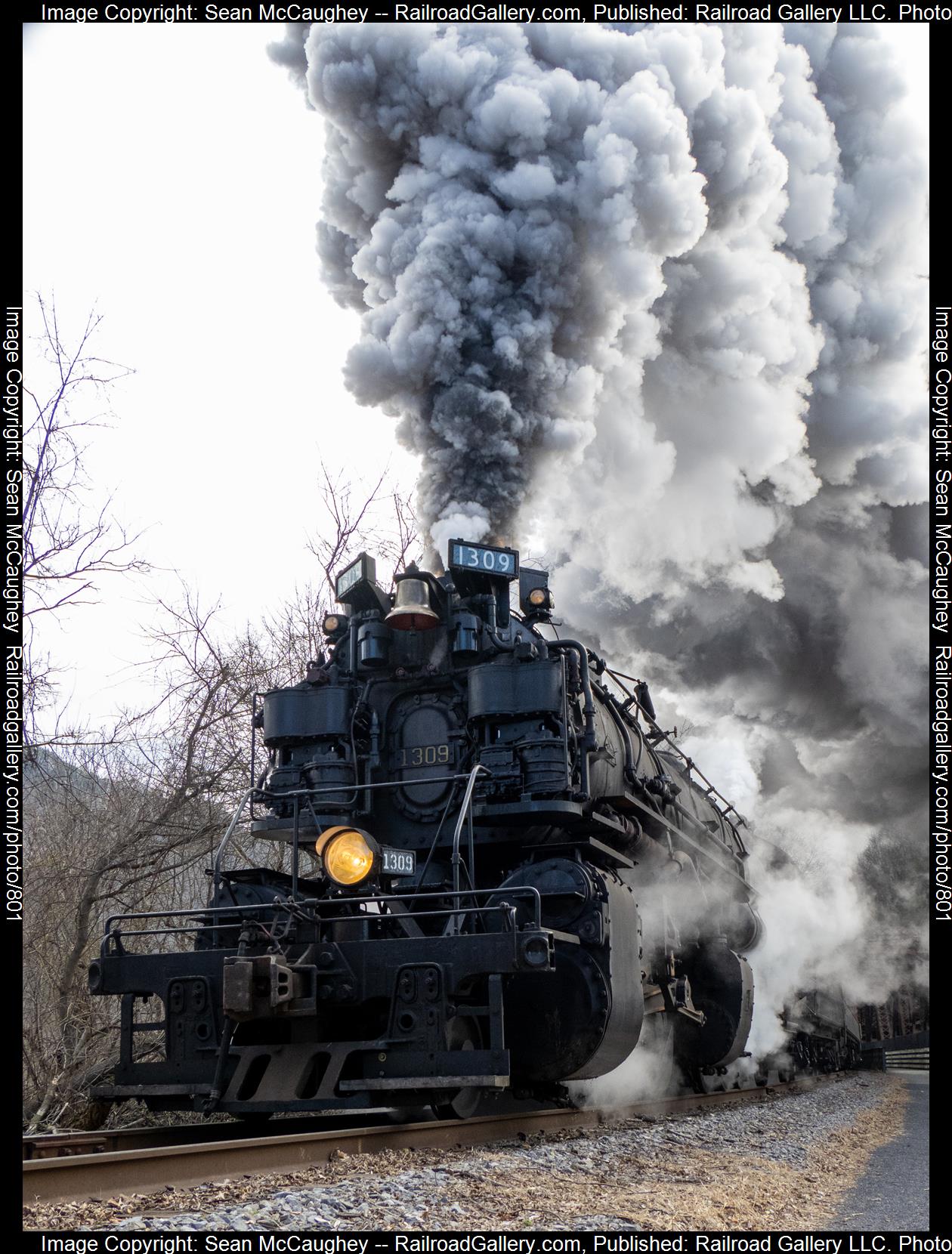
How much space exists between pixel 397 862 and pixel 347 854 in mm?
394

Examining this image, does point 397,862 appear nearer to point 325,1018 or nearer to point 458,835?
point 458,835

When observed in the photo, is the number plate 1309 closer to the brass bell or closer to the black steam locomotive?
the black steam locomotive

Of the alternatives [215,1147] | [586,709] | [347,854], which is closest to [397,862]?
[347,854]

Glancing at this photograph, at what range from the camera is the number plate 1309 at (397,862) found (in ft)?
22.3

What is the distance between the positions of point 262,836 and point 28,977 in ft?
18.7

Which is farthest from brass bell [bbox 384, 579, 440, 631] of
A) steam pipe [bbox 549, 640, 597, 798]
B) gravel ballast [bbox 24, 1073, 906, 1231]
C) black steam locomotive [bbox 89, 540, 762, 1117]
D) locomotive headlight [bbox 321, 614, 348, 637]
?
gravel ballast [bbox 24, 1073, 906, 1231]

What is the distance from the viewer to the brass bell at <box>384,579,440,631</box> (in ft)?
26.8

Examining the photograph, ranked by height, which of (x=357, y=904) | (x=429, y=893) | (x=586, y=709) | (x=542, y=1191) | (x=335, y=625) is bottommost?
(x=542, y=1191)

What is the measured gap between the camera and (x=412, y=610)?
26.7 feet

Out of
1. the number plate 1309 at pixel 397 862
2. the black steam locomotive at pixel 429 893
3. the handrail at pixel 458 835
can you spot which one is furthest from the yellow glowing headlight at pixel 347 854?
the handrail at pixel 458 835

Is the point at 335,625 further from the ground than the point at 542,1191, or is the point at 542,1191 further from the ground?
the point at 335,625

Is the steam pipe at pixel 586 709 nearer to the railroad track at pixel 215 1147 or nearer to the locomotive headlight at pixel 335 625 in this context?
the locomotive headlight at pixel 335 625

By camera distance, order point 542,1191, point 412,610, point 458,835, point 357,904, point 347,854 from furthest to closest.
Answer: point 412,610 < point 357,904 < point 458,835 < point 347,854 < point 542,1191
